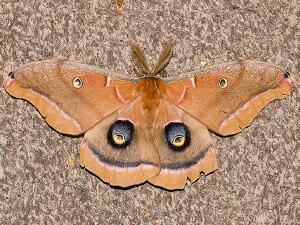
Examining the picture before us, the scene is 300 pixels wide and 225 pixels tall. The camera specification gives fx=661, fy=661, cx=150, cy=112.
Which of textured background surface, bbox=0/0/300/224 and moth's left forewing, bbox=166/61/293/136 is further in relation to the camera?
textured background surface, bbox=0/0/300/224

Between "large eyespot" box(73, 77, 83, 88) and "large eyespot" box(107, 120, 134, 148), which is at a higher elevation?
"large eyespot" box(73, 77, 83, 88)

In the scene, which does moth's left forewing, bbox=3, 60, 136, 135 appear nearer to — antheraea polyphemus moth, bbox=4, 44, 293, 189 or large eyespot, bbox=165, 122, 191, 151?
antheraea polyphemus moth, bbox=4, 44, 293, 189

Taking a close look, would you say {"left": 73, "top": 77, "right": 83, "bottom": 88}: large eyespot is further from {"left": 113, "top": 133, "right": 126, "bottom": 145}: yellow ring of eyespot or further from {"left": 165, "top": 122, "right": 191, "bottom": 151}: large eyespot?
{"left": 165, "top": 122, "right": 191, "bottom": 151}: large eyespot

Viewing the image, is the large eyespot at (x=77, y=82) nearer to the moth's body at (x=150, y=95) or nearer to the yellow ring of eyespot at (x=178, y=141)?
the moth's body at (x=150, y=95)

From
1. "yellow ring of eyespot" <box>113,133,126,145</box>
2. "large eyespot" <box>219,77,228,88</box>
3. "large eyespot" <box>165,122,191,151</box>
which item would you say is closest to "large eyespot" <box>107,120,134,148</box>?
"yellow ring of eyespot" <box>113,133,126,145</box>

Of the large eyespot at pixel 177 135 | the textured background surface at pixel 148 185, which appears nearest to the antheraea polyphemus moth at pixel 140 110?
the large eyespot at pixel 177 135

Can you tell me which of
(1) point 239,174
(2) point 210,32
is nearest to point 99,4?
(2) point 210,32
